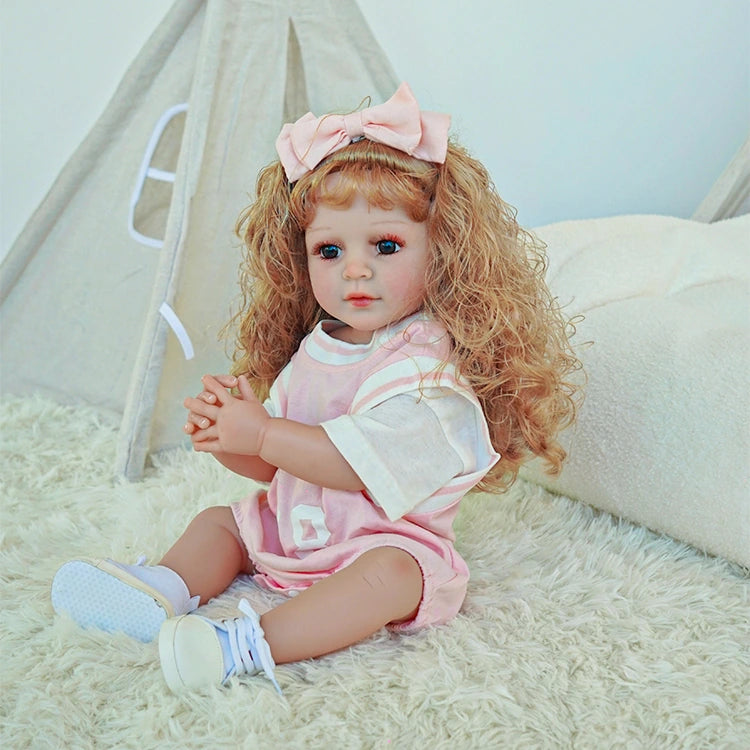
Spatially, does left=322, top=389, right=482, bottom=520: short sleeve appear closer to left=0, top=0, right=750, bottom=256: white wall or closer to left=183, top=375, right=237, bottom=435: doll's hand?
left=183, top=375, right=237, bottom=435: doll's hand

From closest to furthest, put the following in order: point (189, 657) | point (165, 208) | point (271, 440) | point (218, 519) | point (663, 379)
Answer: point (189, 657) < point (271, 440) < point (218, 519) < point (663, 379) < point (165, 208)

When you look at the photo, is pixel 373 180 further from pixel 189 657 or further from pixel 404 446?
pixel 189 657

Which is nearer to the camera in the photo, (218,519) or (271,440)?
(271,440)

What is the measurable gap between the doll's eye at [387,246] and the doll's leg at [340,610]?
1.10 ft

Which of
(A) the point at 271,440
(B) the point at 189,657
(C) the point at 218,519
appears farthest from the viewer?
(C) the point at 218,519

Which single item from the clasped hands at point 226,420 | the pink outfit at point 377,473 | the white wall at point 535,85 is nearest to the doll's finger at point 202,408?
the clasped hands at point 226,420

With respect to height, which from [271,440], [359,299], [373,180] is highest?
[373,180]

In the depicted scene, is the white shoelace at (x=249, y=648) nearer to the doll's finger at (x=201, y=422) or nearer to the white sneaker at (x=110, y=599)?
the white sneaker at (x=110, y=599)

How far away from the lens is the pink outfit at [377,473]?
98 centimetres

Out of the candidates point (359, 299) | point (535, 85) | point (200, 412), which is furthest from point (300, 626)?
point (535, 85)

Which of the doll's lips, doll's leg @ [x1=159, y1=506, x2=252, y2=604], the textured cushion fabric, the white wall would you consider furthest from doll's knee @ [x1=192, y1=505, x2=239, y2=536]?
the white wall

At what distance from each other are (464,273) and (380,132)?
0.18m

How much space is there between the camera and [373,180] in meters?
1.00

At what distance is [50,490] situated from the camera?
142cm
